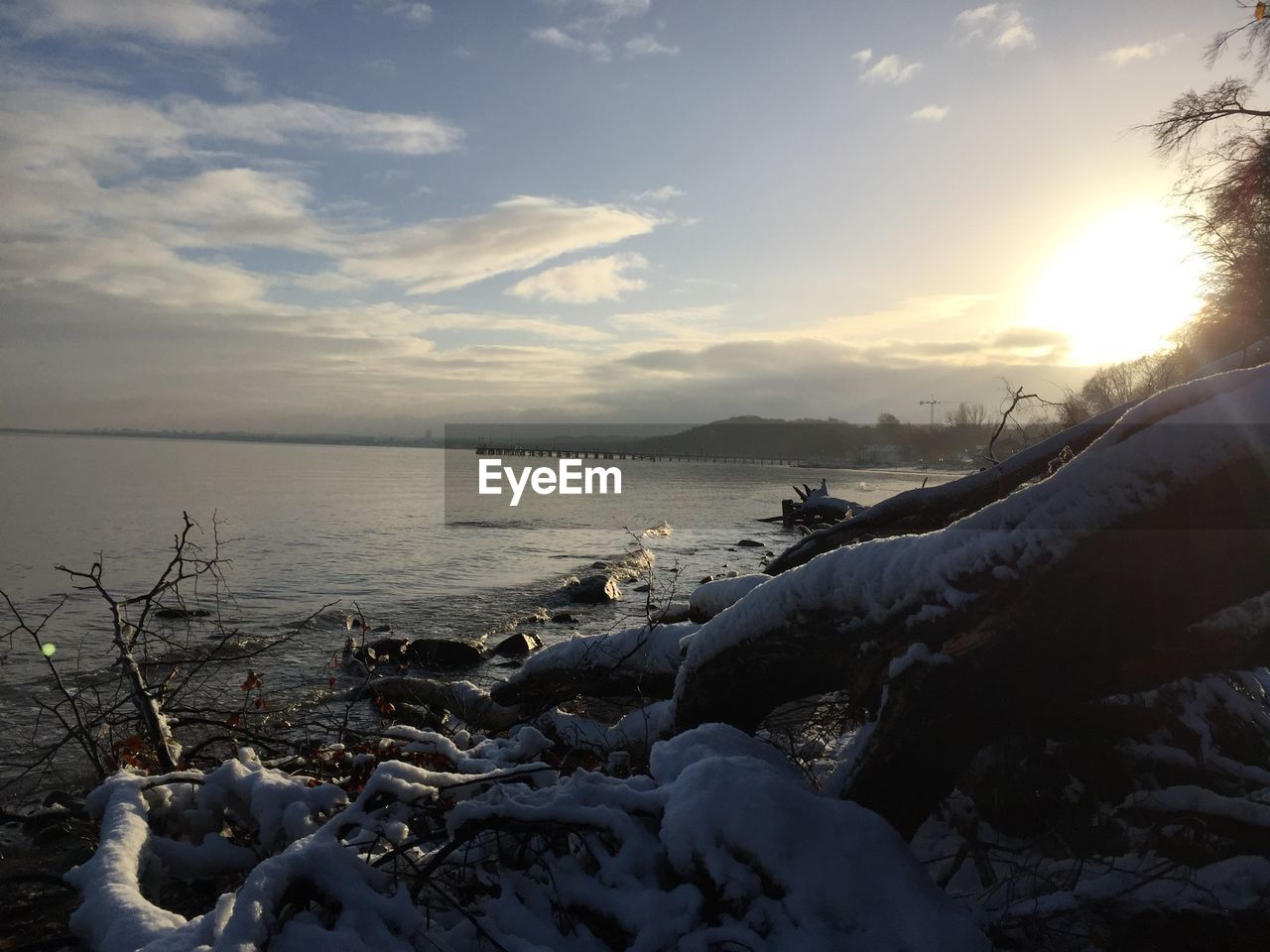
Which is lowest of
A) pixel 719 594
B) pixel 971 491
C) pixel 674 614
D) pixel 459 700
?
pixel 459 700

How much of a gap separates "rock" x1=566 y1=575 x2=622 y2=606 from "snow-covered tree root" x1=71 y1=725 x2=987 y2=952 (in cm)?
1733

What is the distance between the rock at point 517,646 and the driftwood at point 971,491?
10.2m

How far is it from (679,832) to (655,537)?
32373mm

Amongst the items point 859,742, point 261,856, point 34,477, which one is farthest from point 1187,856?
point 34,477

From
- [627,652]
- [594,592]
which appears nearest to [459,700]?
[627,652]

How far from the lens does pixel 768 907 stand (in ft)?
8.21

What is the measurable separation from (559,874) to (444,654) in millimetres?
11781

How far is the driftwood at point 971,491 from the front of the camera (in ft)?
15.3

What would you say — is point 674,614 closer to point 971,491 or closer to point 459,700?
point 459,700

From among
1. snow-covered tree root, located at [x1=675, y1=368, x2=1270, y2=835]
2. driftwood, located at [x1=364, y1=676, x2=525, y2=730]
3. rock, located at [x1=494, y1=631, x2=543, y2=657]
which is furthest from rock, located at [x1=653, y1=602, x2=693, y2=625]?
rock, located at [x1=494, y1=631, x2=543, y2=657]

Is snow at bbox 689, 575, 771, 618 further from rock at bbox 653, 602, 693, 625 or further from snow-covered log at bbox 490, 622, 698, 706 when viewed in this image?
rock at bbox 653, 602, 693, 625

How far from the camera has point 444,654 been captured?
13891 millimetres

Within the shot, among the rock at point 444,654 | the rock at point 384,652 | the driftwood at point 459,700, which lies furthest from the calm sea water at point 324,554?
the driftwood at point 459,700

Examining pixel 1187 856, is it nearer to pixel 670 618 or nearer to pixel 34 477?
pixel 670 618
